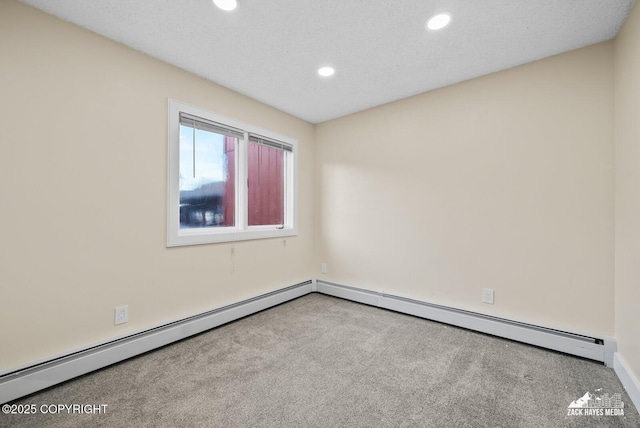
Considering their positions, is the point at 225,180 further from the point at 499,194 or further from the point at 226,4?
the point at 499,194

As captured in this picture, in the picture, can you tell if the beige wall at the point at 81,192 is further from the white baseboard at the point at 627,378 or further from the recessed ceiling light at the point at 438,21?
the white baseboard at the point at 627,378

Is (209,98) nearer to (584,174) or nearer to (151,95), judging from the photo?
(151,95)

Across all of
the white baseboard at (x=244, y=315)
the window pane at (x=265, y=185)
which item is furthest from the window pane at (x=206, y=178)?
the white baseboard at (x=244, y=315)

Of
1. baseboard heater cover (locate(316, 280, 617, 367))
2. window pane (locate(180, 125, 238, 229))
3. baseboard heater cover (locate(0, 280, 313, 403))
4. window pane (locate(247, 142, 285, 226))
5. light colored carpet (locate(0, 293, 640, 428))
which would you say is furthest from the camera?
window pane (locate(247, 142, 285, 226))

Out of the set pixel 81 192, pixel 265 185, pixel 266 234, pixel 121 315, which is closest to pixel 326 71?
pixel 265 185

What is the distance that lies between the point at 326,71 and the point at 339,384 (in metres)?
2.57

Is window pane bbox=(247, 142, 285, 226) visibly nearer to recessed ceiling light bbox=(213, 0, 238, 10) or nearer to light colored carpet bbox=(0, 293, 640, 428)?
light colored carpet bbox=(0, 293, 640, 428)

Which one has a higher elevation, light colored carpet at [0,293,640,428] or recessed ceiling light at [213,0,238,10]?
recessed ceiling light at [213,0,238,10]

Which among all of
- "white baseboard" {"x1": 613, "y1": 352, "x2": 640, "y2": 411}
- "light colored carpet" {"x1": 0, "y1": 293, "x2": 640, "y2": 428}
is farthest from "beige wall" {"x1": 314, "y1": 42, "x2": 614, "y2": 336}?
"light colored carpet" {"x1": 0, "y1": 293, "x2": 640, "y2": 428}

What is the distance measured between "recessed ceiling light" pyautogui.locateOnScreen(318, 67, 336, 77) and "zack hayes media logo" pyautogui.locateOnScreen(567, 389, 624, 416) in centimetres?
294

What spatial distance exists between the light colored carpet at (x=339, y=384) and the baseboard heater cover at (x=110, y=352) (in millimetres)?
62

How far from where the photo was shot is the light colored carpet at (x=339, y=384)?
147 cm

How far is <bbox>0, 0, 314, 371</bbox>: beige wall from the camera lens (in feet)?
5.49

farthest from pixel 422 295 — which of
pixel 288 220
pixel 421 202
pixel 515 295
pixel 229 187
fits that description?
pixel 229 187
